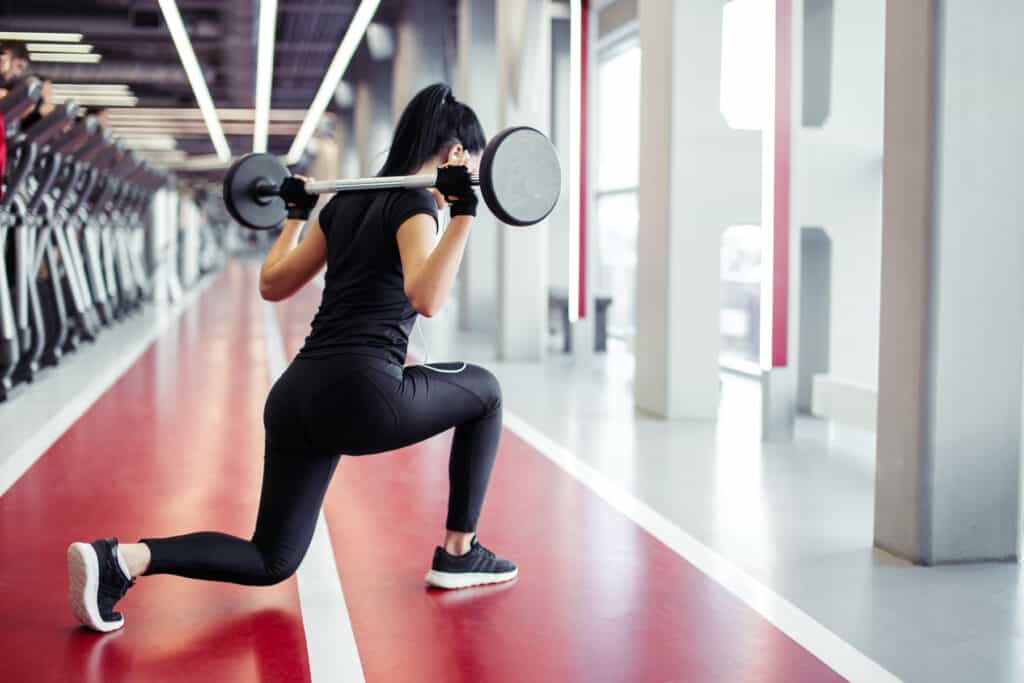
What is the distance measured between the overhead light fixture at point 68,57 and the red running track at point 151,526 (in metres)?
9.12

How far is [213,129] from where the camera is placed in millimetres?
19078

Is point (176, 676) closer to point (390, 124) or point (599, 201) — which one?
point (599, 201)

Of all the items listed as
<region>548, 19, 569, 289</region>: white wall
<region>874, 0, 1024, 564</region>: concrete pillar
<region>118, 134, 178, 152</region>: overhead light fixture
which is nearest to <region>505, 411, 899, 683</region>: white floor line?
<region>874, 0, 1024, 564</region>: concrete pillar

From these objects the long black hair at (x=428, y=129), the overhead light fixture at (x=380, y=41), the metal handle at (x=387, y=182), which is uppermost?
the overhead light fixture at (x=380, y=41)

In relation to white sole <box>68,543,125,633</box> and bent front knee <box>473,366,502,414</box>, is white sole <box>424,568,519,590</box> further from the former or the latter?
white sole <box>68,543,125,633</box>

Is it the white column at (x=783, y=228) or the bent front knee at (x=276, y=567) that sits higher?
the white column at (x=783, y=228)

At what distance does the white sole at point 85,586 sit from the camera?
7.88 ft

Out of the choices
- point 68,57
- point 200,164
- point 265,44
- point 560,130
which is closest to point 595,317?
point 560,130

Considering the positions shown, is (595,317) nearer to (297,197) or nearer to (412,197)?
(297,197)

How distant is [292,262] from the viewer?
8.58ft

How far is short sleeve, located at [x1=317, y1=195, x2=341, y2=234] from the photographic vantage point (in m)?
2.52

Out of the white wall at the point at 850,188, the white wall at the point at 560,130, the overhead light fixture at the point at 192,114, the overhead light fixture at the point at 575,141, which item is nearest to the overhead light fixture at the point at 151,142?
the overhead light fixture at the point at 192,114

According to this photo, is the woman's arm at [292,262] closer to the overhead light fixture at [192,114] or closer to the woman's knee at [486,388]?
the woman's knee at [486,388]

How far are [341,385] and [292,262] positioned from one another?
39 centimetres
